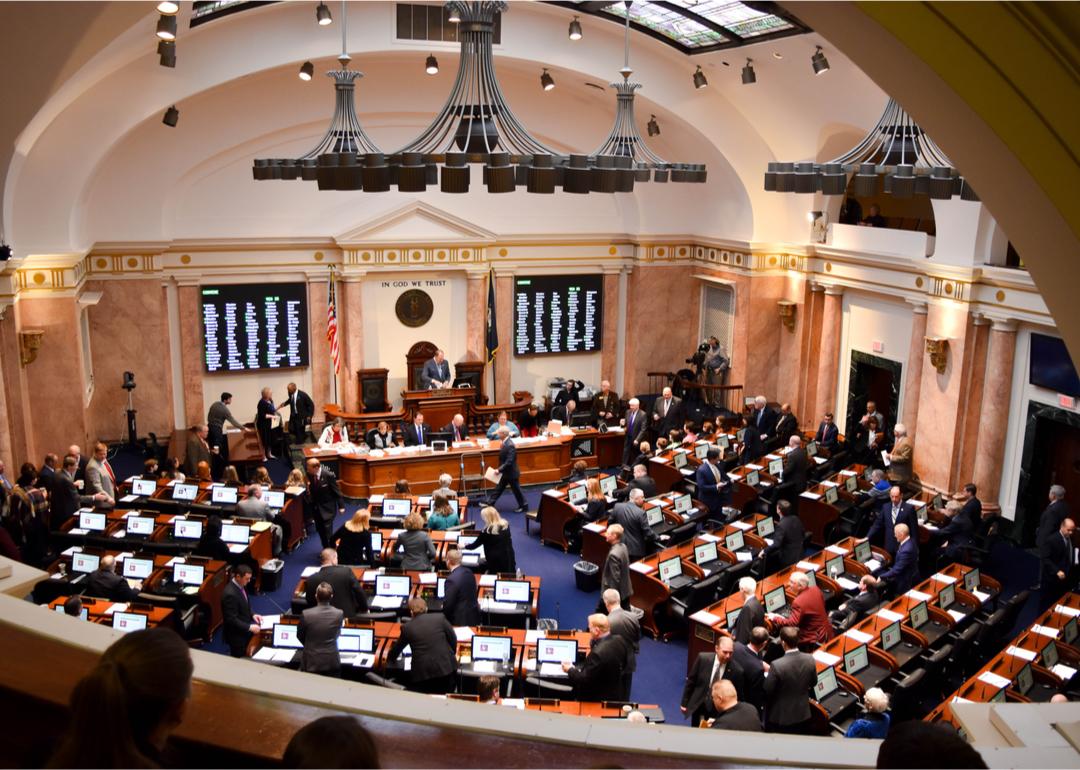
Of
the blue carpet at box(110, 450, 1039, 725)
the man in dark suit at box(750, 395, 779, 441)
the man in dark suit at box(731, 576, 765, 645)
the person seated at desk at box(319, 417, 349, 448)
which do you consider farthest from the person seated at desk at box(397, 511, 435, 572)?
the man in dark suit at box(750, 395, 779, 441)

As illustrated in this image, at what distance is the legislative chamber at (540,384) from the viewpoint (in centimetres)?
240

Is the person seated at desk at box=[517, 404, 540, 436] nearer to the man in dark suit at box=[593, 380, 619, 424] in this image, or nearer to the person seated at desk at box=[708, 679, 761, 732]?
the man in dark suit at box=[593, 380, 619, 424]

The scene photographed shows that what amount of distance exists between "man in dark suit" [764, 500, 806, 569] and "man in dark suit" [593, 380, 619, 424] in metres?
6.35

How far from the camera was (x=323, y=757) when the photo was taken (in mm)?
1616

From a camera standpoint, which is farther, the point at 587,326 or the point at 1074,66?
the point at 587,326

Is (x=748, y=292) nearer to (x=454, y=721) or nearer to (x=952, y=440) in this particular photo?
(x=952, y=440)

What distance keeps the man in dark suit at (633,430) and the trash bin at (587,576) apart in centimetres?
470

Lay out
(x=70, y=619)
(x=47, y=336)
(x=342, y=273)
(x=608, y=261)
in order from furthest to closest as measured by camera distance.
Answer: (x=608, y=261), (x=342, y=273), (x=47, y=336), (x=70, y=619)

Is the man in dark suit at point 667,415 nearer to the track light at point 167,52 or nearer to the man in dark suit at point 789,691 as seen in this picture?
the man in dark suit at point 789,691

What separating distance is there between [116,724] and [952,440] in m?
15.1

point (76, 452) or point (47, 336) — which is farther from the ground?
point (47, 336)

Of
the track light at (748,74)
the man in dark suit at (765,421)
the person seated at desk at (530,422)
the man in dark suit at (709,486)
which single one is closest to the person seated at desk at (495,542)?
the man in dark suit at (709,486)

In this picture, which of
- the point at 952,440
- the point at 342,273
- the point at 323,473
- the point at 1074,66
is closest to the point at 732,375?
the point at 952,440

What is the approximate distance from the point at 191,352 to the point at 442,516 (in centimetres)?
841
